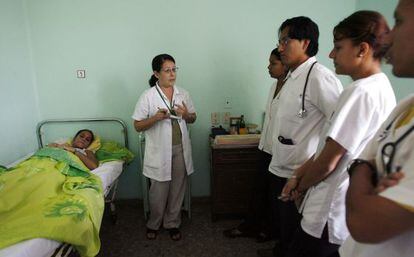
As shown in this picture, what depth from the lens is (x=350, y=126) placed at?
115 centimetres

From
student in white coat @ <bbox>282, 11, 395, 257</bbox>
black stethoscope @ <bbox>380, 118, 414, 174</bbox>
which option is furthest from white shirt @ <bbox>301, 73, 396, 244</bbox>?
black stethoscope @ <bbox>380, 118, 414, 174</bbox>

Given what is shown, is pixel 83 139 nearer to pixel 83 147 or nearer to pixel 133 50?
pixel 83 147

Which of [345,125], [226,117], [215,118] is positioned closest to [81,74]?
[215,118]

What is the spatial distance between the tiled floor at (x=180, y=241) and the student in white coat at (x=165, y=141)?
11cm

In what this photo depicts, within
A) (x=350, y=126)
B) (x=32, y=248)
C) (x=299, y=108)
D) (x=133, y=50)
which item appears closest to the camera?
(x=350, y=126)

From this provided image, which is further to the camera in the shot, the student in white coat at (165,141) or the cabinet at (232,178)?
the cabinet at (232,178)

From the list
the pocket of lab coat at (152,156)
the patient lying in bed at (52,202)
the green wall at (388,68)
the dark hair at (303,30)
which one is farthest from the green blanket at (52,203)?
the green wall at (388,68)

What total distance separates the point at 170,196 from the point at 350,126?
1886 mm

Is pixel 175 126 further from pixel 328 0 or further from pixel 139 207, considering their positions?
pixel 328 0

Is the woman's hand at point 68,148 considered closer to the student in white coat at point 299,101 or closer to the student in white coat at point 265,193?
the student in white coat at point 265,193

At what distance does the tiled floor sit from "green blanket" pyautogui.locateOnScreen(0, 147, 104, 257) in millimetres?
716

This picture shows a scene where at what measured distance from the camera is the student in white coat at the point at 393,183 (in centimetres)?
59

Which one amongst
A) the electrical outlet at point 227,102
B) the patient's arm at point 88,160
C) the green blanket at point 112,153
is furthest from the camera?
the electrical outlet at point 227,102

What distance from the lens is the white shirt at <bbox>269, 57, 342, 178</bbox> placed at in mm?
1512
